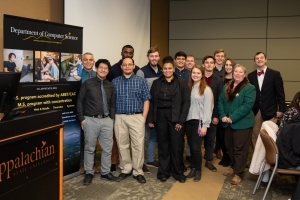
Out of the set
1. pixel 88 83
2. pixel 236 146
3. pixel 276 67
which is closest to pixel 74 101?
pixel 88 83

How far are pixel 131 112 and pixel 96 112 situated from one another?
0.41 meters

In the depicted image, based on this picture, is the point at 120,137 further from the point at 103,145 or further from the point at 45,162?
the point at 45,162

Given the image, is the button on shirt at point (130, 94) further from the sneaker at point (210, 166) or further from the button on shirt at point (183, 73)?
the sneaker at point (210, 166)

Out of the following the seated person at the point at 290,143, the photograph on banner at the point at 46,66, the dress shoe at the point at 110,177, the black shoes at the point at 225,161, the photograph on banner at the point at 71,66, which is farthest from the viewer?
the black shoes at the point at 225,161

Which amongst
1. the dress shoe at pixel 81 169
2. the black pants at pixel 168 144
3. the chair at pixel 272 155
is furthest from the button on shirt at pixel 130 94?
the chair at pixel 272 155

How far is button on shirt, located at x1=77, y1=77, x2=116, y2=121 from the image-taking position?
11.4 ft

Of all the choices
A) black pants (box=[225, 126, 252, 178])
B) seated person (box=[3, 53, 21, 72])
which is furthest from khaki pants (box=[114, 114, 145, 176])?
seated person (box=[3, 53, 21, 72])

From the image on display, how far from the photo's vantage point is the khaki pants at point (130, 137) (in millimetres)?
3609

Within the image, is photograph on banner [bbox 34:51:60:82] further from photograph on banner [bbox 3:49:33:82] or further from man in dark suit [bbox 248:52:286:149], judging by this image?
man in dark suit [bbox 248:52:286:149]

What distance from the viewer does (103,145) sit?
3.62 metres

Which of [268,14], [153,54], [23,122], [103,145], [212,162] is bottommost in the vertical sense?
[212,162]

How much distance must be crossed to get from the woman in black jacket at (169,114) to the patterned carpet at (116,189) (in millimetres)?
202

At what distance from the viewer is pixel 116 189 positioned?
337cm

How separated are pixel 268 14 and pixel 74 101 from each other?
533 cm
